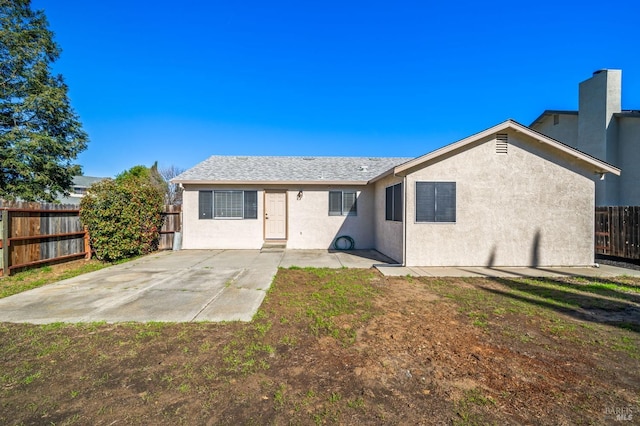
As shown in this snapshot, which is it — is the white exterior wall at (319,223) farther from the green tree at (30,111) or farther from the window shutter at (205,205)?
the green tree at (30,111)

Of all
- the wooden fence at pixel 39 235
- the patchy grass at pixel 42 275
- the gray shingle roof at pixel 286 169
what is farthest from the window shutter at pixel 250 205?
the wooden fence at pixel 39 235

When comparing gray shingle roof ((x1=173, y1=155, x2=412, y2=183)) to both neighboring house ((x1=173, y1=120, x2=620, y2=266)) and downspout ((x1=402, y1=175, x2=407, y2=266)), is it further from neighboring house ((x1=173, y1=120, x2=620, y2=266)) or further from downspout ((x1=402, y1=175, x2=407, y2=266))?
neighboring house ((x1=173, y1=120, x2=620, y2=266))

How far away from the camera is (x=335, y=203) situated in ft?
38.3

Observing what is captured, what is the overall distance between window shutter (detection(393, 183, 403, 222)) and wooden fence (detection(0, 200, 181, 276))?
380 inches

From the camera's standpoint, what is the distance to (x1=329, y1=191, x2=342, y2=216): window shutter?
1168cm

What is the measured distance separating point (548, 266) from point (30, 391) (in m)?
10.6

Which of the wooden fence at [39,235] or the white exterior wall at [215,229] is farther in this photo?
the white exterior wall at [215,229]

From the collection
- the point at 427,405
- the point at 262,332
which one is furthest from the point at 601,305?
the point at 262,332

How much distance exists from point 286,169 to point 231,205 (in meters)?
2.99

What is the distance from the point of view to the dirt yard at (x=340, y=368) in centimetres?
216

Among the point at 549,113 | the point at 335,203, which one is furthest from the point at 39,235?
Answer: the point at 549,113

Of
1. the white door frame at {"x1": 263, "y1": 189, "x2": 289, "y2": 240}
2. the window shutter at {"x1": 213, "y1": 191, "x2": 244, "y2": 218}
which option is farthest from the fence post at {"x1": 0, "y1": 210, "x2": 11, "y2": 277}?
the white door frame at {"x1": 263, "y1": 189, "x2": 289, "y2": 240}

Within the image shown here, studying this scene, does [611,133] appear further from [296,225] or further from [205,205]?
[205,205]

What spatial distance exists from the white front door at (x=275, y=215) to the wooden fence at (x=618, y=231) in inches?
427
